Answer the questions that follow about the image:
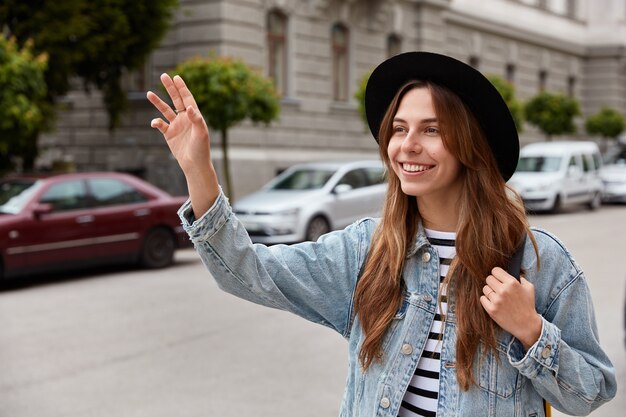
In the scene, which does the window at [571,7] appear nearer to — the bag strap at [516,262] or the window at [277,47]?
the window at [277,47]

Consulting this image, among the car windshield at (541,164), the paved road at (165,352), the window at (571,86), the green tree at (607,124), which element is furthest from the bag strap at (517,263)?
the window at (571,86)

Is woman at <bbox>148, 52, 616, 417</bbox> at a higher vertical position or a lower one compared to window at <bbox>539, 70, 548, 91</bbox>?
lower

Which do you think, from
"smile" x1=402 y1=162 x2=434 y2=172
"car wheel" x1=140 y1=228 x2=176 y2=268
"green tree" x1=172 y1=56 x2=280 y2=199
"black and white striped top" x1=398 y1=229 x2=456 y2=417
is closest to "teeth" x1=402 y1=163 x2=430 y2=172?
"smile" x1=402 y1=162 x2=434 y2=172

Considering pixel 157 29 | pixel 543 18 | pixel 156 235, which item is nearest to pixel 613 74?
pixel 543 18

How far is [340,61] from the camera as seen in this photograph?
995 inches

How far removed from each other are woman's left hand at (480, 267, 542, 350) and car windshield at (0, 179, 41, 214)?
1004 cm

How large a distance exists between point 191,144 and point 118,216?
10.6 meters

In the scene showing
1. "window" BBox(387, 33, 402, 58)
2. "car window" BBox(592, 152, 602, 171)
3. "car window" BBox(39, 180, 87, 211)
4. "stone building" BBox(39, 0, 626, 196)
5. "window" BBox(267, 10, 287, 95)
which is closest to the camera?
"car window" BBox(39, 180, 87, 211)

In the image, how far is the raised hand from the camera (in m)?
2.07

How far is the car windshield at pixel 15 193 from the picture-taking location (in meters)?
11.4

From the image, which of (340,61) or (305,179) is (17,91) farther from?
(340,61)

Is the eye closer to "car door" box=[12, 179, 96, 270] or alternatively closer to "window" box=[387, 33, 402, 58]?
"car door" box=[12, 179, 96, 270]

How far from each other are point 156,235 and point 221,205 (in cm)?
1108

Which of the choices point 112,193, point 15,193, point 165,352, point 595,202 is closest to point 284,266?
point 165,352
